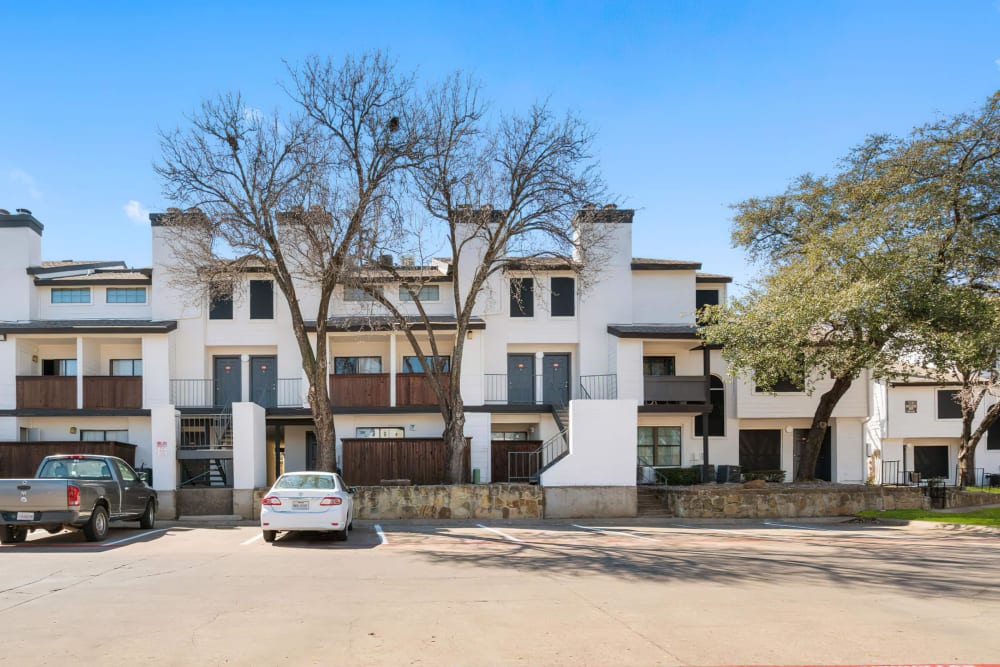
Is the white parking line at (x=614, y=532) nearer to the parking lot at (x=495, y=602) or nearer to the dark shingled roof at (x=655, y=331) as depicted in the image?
the parking lot at (x=495, y=602)

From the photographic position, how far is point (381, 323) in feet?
87.4

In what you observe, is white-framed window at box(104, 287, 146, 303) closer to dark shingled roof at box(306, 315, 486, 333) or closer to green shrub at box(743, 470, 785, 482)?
dark shingled roof at box(306, 315, 486, 333)

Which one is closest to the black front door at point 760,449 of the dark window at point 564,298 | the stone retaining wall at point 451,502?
the dark window at point 564,298

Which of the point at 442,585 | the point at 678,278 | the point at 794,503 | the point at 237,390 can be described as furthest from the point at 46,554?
the point at 678,278

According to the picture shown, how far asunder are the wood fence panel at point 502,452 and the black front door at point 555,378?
1.93 meters

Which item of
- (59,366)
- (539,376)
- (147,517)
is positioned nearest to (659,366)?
(539,376)

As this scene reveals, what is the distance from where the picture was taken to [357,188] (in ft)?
75.3

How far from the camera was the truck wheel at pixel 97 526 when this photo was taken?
15417mm

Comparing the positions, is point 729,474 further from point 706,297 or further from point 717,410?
point 706,297

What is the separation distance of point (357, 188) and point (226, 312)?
9229mm

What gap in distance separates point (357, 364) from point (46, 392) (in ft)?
34.2

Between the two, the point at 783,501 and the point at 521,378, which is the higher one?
the point at 521,378

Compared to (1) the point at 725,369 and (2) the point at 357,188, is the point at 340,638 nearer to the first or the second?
(2) the point at 357,188

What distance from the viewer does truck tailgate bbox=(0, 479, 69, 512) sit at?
1453 centimetres
